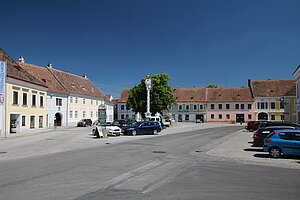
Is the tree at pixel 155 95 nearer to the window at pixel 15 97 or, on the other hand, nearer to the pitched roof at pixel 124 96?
the pitched roof at pixel 124 96

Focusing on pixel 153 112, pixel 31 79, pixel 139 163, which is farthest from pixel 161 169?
pixel 153 112

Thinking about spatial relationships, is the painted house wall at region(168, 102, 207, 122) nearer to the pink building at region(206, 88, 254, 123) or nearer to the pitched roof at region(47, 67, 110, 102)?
the pink building at region(206, 88, 254, 123)

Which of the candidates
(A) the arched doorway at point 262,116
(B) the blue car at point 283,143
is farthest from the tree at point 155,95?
(B) the blue car at point 283,143

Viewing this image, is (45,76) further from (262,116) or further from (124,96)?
(262,116)

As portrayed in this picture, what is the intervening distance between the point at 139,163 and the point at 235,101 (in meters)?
65.8

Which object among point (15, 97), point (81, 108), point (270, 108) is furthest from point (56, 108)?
point (270, 108)

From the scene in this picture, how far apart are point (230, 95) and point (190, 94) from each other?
36.3ft

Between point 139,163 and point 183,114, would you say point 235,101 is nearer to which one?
point 183,114

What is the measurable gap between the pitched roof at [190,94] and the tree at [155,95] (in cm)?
2094

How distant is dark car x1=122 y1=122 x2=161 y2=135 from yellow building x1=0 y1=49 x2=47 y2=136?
13146 millimetres

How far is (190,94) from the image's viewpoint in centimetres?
8019

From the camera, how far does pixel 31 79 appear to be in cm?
3753

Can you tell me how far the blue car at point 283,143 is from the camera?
45.9ft

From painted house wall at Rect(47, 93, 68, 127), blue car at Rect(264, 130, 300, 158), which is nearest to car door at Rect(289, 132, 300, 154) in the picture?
blue car at Rect(264, 130, 300, 158)
